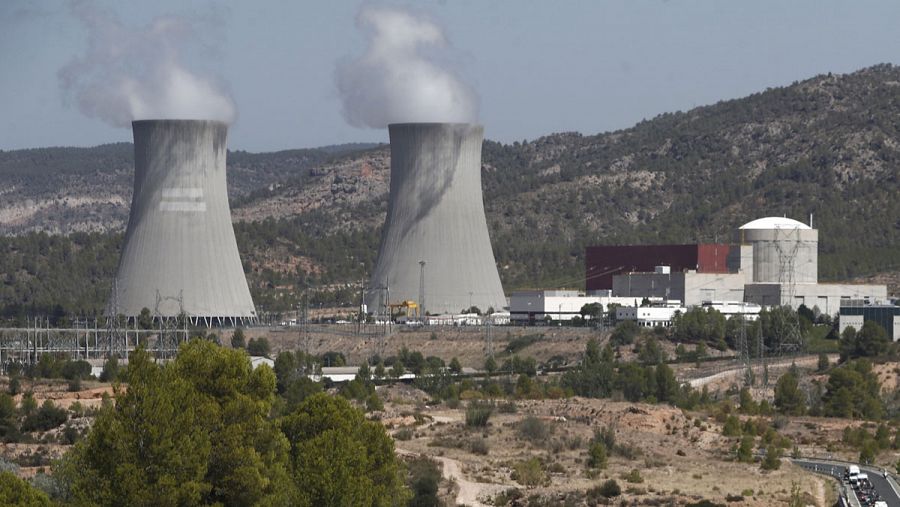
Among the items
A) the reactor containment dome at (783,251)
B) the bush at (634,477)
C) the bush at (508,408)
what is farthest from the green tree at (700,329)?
the bush at (634,477)

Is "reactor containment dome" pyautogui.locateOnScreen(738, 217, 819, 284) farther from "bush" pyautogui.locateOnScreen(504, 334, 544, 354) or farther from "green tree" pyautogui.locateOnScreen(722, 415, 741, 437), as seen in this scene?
"green tree" pyautogui.locateOnScreen(722, 415, 741, 437)

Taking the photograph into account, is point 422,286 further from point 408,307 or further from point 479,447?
point 479,447

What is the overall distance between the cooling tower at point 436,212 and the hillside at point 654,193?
26525 millimetres

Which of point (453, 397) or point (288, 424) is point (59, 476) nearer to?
point (288, 424)

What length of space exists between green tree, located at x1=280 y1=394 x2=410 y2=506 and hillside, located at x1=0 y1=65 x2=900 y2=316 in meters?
62.7

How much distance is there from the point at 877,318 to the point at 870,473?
111 feet

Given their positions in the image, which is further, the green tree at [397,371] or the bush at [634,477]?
the green tree at [397,371]

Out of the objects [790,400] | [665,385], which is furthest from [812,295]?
[790,400]

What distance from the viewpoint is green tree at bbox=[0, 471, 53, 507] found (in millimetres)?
20109

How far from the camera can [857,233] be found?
101 meters

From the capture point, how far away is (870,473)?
1406 inches

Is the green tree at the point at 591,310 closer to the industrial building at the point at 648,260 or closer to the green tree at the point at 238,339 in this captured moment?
the industrial building at the point at 648,260

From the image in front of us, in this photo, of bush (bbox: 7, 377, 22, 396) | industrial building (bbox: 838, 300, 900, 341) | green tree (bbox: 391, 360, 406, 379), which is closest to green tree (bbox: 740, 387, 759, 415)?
green tree (bbox: 391, 360, 406, 379)

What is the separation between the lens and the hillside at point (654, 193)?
102 m
